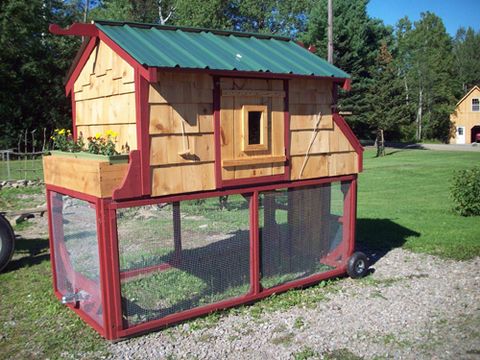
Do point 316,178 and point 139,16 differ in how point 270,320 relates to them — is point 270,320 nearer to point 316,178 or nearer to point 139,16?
point 316,178

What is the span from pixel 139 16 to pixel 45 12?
7.97m

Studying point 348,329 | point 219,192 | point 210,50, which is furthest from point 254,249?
point 210,50

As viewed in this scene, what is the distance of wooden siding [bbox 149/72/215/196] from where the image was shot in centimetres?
481

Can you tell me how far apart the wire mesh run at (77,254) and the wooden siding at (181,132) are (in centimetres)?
89

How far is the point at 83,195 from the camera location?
16.1 ft

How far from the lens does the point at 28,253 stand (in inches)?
336

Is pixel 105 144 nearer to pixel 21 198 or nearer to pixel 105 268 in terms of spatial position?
pixel 105 268

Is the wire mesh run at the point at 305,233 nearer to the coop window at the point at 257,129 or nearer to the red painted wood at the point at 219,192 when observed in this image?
the red painted wood at the point at 219,192

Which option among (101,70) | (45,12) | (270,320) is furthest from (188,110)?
(45,12)

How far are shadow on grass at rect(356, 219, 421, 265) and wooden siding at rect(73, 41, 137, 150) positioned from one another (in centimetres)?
474

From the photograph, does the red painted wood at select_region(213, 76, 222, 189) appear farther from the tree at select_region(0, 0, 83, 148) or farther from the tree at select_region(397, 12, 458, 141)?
the tree at select_region(397, 12, 458, 141)

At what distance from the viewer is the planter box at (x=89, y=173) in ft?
14.9

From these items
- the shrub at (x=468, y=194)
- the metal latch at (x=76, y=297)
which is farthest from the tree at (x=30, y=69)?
the metal latch at (x=76, y=297)

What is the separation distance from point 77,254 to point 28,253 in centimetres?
302
